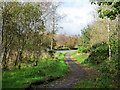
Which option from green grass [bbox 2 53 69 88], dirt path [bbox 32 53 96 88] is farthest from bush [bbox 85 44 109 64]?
green grass [bbox 2 53 69 88]

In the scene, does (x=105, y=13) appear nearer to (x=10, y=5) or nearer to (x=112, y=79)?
(x=112, y=79)

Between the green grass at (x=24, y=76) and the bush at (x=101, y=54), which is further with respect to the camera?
the bush at (x=101, y=54)

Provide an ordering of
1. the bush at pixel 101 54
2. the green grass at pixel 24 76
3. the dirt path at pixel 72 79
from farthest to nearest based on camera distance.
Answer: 1. the bush at pixel 101 54
2. the dirt path at pixel 72 79
3. the green grass at pixel 24 76

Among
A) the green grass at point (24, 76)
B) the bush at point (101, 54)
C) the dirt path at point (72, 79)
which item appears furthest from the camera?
the bush at point (101, 54)

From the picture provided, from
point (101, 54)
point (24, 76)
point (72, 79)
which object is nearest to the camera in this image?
point (24, 76)

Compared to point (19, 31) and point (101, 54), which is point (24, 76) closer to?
point (19, 31)

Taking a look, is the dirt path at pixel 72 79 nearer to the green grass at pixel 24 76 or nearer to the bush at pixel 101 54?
the green grass at pixel 24 76

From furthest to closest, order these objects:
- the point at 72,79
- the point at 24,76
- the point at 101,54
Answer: the point at 101,54 → the point at 72,79 → the point at 24,76

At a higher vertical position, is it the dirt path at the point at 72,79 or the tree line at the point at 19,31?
the tree line at the point at 19,31

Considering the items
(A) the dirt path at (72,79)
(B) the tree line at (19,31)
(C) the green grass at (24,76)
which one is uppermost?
(B) the tree line at (19,31)

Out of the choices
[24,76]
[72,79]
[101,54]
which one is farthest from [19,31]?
[101,54]

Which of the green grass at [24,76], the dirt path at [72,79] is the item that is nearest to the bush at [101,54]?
the dirt path at [72,79]

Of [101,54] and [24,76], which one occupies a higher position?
[101,54]

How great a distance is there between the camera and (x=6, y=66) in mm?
6504
